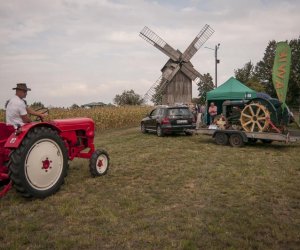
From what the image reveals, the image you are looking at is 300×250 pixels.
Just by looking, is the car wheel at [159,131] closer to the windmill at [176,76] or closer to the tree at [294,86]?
the windmill at [176,76]

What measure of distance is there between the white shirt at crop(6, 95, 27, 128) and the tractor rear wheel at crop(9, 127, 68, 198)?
1.51 feet

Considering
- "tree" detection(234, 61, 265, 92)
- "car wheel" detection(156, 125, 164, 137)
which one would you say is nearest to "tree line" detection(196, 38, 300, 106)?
"tree" detection(234, 61, 265, 92)

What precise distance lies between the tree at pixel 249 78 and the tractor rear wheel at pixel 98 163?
42991 millimetres

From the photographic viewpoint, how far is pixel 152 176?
26.8ft

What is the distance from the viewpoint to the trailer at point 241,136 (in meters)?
12.0

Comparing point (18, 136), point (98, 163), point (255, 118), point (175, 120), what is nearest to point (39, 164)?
point (18, 136)

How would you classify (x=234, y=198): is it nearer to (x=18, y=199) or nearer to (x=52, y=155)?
(x=52, y=155)

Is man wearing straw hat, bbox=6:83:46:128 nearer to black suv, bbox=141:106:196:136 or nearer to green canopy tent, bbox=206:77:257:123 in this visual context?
black suv, bbox=141:106:196:136

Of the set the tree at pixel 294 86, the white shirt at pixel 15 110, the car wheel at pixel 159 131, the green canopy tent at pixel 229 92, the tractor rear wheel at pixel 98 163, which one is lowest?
the tractor rear wheel at pixel 98 163

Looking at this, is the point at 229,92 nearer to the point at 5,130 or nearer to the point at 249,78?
the point at 5,130

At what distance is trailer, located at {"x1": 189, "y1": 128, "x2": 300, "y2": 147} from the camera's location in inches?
472

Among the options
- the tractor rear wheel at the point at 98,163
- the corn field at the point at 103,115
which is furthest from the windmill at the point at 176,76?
the tractor rear wheel at the point at 98,163

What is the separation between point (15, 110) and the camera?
645 cm

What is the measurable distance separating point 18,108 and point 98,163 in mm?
2476
